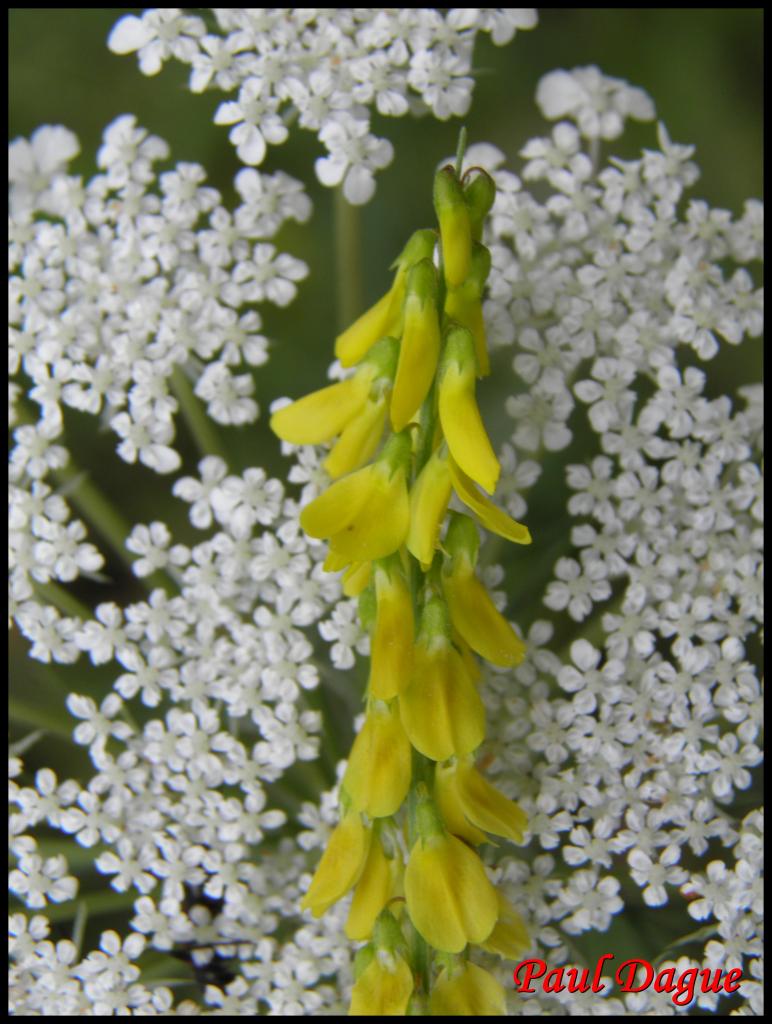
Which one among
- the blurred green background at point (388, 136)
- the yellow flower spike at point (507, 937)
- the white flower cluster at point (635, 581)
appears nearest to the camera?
the yellow flower spike at point (507, 937)

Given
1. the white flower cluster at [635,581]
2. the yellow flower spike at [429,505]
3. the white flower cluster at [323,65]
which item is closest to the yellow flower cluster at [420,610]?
the yellow flower spike at [429,505]

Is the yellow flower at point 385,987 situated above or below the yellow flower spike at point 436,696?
below

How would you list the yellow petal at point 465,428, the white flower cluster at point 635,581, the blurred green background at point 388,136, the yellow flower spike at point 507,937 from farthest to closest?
1. the blurred green background at point 388,136
2. the white flower cluster at point 635,581
3. the yellow flower spike at point 507,937
4. the yellow petal at point 465,428

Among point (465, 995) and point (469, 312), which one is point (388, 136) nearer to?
point (469, 312)

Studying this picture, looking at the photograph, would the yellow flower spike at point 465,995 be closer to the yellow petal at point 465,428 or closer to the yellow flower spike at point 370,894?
the yellow flower spike at point 370,894

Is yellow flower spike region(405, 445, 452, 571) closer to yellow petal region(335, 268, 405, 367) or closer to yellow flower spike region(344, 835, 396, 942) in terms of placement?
yellow petal region(335, 268, 405, 367)

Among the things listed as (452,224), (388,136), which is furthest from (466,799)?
(388,136)

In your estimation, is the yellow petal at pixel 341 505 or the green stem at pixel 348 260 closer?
the yellow petal at pixel 341 505
